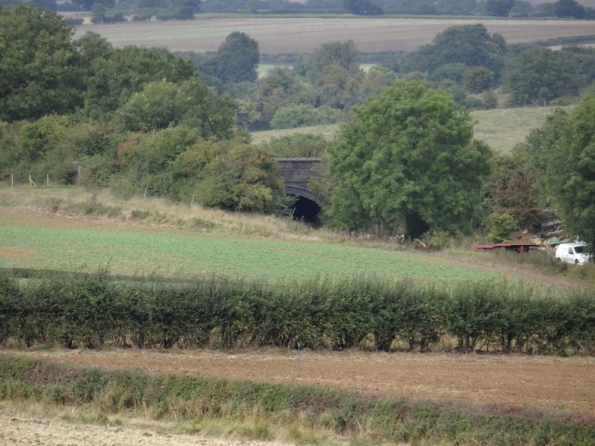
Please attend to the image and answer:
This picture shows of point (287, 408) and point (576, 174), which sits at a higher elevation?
point (287, 408)

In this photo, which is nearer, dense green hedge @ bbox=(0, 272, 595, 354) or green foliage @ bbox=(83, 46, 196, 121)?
dense green hedge @ bbox=(0, 272, 595, 354)

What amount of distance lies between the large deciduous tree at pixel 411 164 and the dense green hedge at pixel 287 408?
42288 mm

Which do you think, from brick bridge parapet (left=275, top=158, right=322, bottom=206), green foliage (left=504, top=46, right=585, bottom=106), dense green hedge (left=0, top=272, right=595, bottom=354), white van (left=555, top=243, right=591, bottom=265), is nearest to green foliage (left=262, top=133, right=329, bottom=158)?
brick bridge parapet (left=275, top=158, right=322, bottom=206)

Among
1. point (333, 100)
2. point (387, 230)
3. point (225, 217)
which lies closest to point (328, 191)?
point (387, 230)

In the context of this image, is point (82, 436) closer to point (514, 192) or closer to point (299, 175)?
point (299, 175)

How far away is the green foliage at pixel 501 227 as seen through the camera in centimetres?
6858

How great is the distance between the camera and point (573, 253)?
5781 cm

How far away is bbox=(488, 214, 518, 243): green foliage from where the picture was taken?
68581mm

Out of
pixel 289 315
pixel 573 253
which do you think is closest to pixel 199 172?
pixel 573 253

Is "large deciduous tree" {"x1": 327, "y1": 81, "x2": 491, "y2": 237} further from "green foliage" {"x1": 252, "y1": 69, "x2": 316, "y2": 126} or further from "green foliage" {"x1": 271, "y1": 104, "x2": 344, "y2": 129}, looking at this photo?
"green foliage" {"x1": 252, "y1": 69, "x2": 316, "y2": 126}

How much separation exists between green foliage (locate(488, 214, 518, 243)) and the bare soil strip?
165ft

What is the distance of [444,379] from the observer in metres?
25.9

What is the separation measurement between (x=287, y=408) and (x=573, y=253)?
39658 mm

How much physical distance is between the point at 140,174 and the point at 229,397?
50900 millimetres
